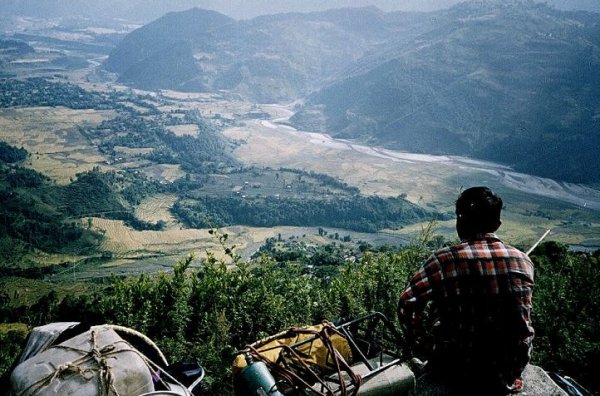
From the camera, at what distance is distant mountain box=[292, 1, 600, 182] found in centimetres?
11706

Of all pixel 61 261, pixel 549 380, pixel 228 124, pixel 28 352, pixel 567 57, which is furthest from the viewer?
pixel 228 124

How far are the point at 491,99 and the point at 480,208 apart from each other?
151356 millimetres

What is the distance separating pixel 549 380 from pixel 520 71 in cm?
15994

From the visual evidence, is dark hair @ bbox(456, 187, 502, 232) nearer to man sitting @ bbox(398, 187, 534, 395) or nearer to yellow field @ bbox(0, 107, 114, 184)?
man sitting @ bbox(398, 187, 534, 395)

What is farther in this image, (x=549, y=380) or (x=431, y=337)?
(x=549, y=380)

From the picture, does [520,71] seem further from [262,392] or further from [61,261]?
[262,392]

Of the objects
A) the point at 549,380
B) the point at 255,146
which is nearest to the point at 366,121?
the point at 255,146

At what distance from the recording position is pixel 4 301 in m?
37.4

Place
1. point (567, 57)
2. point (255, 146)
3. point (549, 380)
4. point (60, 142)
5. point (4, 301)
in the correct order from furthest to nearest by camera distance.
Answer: point (567, 57)
point (255, 146)
point (60, 142)
point (4, 301)
point (549, 380)

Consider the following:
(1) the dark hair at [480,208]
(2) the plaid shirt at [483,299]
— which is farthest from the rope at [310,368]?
(1) the dark hair at [480,208]

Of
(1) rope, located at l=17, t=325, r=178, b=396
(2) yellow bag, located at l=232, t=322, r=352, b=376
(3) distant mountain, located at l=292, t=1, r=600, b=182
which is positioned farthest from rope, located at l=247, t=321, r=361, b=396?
(3) distant mountain, located at l=292, t=1, r=600, b=182

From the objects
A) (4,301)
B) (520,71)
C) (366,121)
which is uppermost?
(520,71)

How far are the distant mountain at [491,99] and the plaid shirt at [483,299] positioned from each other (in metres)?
120

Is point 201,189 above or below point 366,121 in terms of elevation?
below
